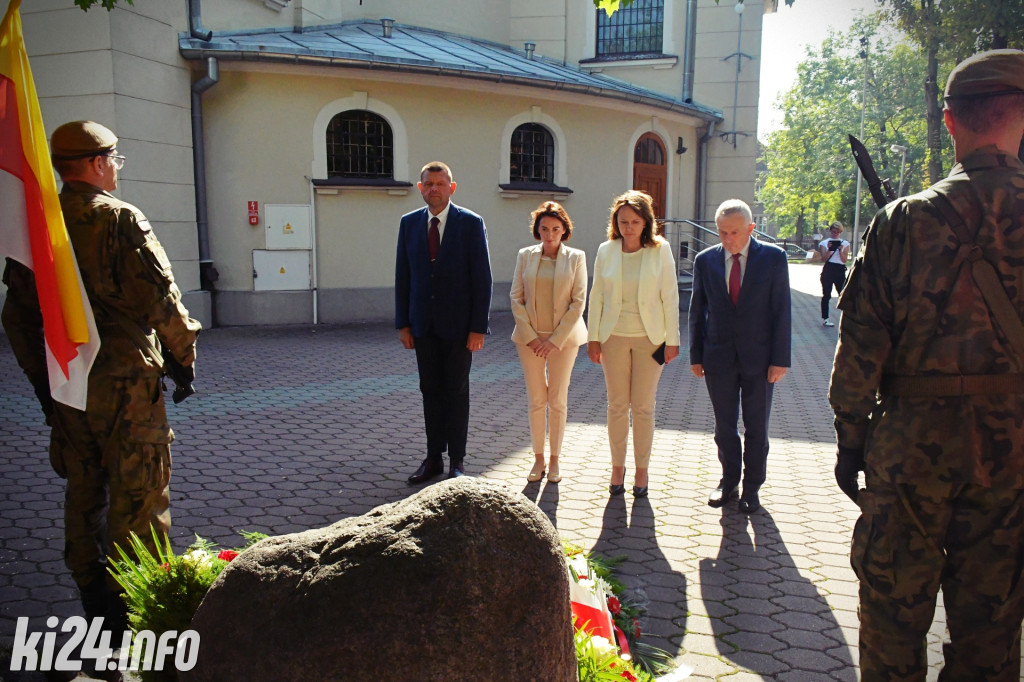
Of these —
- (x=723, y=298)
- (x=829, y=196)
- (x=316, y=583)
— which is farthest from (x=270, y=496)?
(x=829, y=196)

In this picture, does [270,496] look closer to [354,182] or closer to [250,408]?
[250,408]

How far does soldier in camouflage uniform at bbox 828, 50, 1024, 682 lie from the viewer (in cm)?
247

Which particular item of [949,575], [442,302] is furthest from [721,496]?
[949,575]

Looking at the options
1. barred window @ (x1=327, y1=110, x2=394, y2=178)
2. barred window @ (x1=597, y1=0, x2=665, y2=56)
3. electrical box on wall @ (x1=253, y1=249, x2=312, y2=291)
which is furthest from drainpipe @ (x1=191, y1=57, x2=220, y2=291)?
barred window @ (x1=597, y1=0, x2=665, y2=56)

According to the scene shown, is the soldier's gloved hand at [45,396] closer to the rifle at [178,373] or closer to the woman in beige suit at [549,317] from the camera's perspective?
the rifle at [178,373]

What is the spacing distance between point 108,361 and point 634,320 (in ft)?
11.0

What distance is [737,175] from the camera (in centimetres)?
2034

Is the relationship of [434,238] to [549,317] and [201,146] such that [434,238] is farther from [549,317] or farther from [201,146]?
[201,146]

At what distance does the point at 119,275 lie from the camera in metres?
3.19

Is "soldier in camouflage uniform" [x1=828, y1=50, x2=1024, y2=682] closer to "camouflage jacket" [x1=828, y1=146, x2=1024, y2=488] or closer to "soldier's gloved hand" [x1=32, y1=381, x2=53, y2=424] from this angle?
"camouflage jacket" [x1=828, y1=146, x2=1024, y2=488]

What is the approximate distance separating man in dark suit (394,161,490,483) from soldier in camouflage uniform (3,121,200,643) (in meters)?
2.61

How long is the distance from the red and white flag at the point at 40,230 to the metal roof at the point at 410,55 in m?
11.2

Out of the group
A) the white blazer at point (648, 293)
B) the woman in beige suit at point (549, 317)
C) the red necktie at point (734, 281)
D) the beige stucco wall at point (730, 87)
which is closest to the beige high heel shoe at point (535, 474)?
the woman in beige suit at point (549, 317)

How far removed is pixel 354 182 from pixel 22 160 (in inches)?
469
